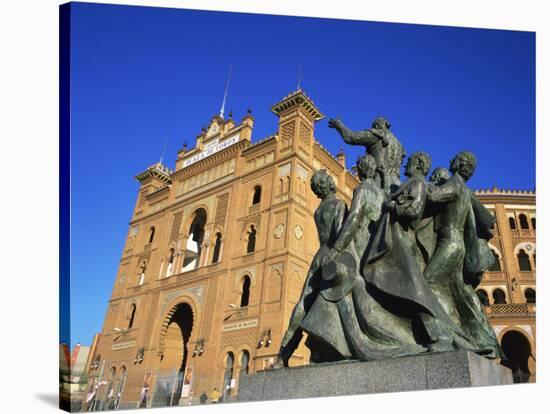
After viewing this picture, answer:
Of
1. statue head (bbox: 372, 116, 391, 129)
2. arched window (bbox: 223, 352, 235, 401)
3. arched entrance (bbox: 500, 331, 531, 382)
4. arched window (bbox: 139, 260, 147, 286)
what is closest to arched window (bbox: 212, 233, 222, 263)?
arched window (bbox: 139, 260, 147, 286)

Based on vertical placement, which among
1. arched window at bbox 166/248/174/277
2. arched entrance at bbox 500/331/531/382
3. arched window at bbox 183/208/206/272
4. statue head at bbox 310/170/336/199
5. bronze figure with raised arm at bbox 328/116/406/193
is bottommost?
statue head at bbox 310/170/336/199

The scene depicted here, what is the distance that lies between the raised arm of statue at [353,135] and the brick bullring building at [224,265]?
12.1 meters

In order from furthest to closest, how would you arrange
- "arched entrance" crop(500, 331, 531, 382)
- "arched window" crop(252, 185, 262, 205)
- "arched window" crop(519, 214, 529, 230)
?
"arched window" crop(519, 214, 529, 230) → "arched window" crop(252, 185, 262, 205) → "arched entrance" crop(500, 331, 531, 382)

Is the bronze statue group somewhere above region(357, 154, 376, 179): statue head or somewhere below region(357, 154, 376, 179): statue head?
below

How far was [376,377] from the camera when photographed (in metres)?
3.57

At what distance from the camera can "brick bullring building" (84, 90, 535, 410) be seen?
59.7 ft

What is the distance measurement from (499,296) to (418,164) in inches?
898

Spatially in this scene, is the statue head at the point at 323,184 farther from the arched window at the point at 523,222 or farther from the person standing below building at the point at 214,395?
the arched window at the point at 523,222

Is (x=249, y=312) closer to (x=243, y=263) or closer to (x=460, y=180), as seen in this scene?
(x=243, y=263)

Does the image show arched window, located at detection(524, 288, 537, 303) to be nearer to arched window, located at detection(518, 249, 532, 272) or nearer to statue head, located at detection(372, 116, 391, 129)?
arched window, located at detection(518, 249, 532, 272)

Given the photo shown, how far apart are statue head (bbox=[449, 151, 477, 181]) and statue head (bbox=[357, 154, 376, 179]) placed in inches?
27.6

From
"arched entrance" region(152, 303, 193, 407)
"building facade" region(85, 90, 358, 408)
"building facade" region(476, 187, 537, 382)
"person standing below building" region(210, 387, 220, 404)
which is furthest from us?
"building facade" region(476, 187, 537, 382)

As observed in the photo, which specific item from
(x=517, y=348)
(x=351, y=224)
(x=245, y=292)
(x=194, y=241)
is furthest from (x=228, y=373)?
(x=351, y=224)

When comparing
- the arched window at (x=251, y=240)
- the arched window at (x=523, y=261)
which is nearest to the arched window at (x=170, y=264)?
the arched window at (x=251, y=240)
